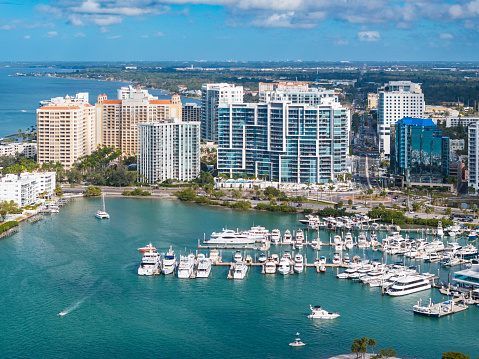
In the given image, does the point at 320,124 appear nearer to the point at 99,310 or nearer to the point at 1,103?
the point at 99,310

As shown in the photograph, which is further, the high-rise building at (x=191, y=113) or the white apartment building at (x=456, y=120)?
the white apartment building at (x=456, y=120)

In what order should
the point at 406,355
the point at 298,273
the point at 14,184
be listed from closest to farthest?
1. the point at 406,355
2. the point at 298,273
3. the point at 14,184

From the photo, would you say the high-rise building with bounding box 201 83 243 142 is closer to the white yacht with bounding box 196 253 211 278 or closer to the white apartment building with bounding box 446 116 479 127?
the white apartment building with bounding box 446 116 479 127

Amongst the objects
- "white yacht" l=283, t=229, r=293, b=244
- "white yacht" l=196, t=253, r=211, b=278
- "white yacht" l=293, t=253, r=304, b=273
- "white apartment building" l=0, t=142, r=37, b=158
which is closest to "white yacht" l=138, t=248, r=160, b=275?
"white yacht" l=196, t=253, r=211, b=278

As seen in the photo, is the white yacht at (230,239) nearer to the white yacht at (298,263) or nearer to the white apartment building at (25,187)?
the white yacht at (298,263)

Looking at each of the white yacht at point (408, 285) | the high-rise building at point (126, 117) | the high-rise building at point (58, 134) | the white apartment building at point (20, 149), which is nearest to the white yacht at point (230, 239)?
the white yacht at point (408, 285)

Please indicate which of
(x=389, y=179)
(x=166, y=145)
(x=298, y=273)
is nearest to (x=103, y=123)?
(x=166, y=145)
